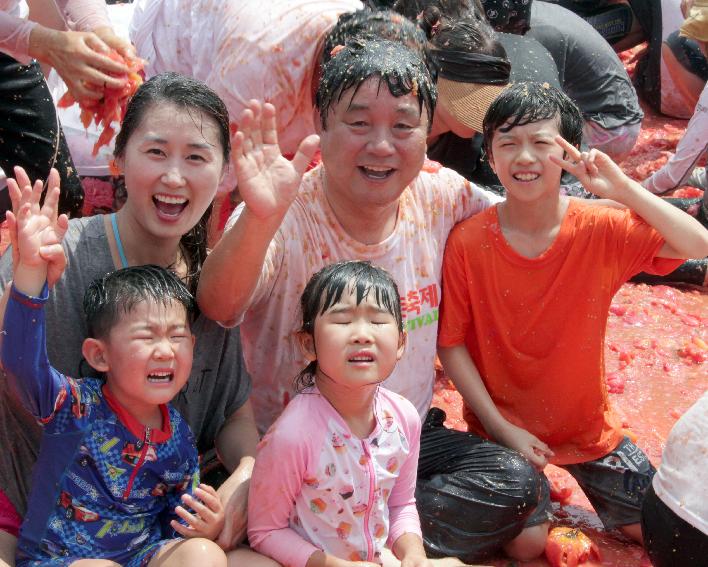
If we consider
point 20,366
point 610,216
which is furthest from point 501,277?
point 20,366

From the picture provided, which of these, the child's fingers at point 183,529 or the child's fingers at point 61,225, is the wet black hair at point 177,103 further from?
the child's fingers at point 183,529

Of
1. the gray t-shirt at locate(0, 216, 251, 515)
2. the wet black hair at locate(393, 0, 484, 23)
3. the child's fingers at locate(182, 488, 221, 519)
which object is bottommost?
the child's fingers at locate(182, 488, 221, 519)

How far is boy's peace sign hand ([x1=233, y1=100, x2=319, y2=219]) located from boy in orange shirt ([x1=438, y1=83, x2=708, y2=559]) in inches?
36.1

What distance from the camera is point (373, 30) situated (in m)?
3.22

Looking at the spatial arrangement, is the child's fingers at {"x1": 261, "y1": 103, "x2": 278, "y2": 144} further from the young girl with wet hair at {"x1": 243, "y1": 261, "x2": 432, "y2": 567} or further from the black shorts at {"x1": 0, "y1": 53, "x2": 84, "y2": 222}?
the black shorts at {"x1": 0, "y1": 53, "x2": 84, "y2": 222}

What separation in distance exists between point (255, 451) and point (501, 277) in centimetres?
108

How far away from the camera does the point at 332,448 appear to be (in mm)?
2578

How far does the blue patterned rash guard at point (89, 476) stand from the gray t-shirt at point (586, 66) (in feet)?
13.6

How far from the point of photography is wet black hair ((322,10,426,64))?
322cm

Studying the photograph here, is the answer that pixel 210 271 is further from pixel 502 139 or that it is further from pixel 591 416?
pixel 591 416

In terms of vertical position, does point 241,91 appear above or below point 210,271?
above

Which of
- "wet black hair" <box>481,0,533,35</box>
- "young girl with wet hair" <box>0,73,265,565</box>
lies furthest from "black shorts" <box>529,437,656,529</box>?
"wet black hair" <box>481,0,533,35</box>

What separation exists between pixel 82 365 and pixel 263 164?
75 cm

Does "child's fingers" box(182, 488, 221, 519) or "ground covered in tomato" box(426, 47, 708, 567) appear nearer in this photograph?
"child's fingers" box(182, 488, 221, 519)
